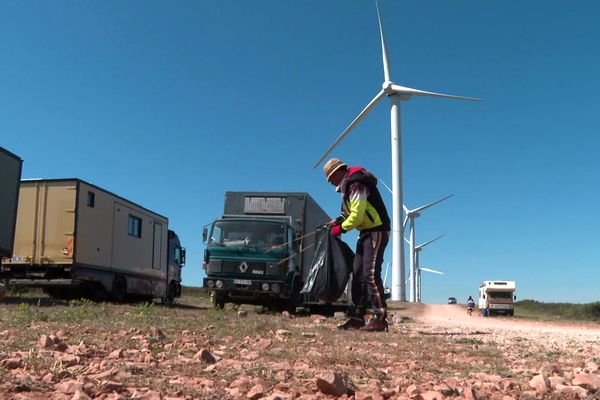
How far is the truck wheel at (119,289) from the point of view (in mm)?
16805

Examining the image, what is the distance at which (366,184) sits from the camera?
6867mm

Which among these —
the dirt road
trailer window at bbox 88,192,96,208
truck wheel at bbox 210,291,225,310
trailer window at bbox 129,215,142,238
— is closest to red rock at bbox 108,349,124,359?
the dirt road

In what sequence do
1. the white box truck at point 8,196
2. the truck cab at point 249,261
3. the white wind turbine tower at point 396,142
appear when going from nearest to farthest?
the white box truck at point 8,196, the truck cab at point 249,261, the white wind turbine tower at point 396,142

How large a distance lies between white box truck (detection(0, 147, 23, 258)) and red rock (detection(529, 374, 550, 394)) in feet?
41.0

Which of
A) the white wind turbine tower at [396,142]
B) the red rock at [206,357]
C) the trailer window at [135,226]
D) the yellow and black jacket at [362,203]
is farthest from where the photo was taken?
the white wind turbine tower at [396,142]

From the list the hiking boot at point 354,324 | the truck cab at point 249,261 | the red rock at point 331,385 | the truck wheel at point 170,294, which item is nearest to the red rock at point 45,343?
the red rock at point 331,385

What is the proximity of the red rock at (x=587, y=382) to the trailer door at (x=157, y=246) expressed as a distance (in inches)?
698

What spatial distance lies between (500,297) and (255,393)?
131 ft

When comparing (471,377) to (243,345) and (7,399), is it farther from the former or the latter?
(7,399)

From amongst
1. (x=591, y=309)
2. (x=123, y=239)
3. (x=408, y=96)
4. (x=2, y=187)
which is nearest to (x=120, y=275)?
(x=123, y=239)

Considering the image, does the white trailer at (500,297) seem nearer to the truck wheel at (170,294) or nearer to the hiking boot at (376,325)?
the truck wheel at (170,294)

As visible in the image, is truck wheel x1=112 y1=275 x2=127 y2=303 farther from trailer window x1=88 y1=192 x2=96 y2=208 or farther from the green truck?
the green truck

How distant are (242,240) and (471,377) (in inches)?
402

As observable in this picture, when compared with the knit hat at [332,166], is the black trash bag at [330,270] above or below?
below
